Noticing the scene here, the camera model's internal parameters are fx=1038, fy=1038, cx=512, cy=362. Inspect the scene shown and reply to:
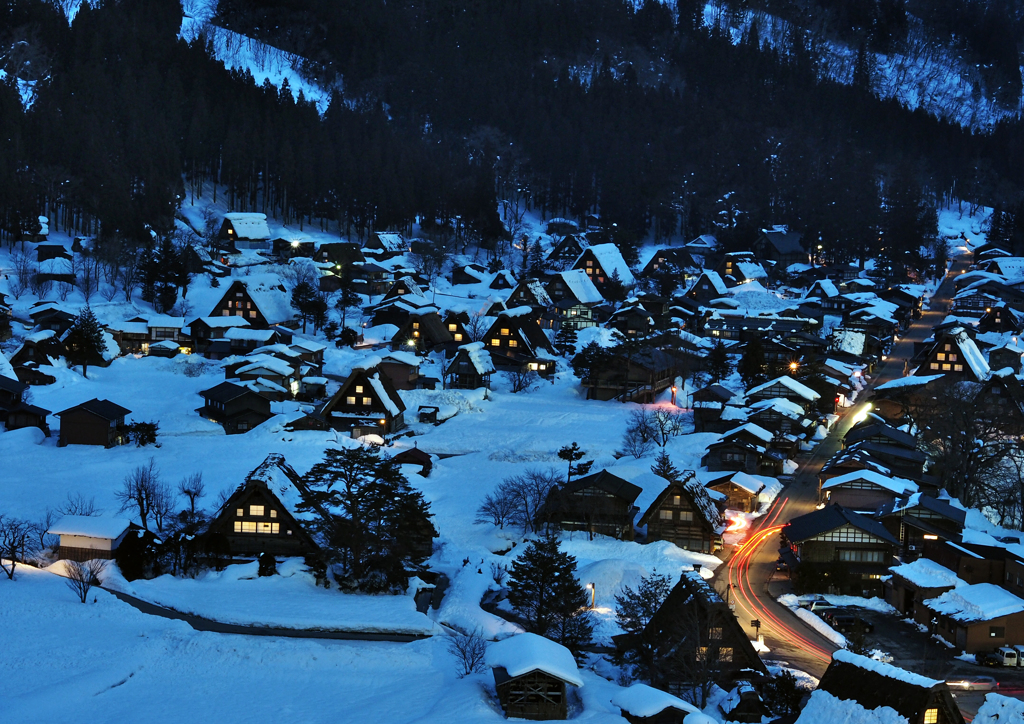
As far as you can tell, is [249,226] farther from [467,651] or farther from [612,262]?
[467,651]

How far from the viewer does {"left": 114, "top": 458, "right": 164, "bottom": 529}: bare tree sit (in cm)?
2641

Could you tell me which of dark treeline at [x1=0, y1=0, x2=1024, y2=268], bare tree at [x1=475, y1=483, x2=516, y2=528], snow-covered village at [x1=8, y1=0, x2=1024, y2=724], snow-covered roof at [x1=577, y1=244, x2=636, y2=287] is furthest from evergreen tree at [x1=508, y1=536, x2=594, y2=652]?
snow-covered roof at [x1=577, y1=244, x2=636, y2=287]

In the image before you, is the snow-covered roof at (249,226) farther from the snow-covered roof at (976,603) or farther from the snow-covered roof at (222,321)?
the snow-covered roof at (976,603)

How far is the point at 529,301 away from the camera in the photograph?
56562mm

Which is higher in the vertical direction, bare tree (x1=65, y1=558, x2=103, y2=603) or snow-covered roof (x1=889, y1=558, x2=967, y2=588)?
snow-covered roof (x1=889, y1=558, x2=967, y2=588)

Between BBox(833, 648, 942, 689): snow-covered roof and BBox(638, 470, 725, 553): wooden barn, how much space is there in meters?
9.66

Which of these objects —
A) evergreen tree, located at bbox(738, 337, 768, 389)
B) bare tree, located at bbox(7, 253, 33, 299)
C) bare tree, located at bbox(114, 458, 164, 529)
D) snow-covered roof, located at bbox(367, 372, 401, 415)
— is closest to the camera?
bare tree, located at bbox(114, 458, 164, 529)

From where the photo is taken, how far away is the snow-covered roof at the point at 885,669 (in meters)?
17.2

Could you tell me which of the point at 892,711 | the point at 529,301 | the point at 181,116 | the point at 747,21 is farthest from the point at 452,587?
the point at 747,21

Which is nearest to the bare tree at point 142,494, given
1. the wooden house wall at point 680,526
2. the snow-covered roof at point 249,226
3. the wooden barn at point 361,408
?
the wooden barn at point 361,408

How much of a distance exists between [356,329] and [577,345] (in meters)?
11.1

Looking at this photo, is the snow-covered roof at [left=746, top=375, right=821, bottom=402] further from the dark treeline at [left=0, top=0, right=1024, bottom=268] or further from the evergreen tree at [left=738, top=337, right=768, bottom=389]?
the dark treeline at [left=0, top=0, right=1024, bottom=268]

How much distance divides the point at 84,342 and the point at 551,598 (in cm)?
2840

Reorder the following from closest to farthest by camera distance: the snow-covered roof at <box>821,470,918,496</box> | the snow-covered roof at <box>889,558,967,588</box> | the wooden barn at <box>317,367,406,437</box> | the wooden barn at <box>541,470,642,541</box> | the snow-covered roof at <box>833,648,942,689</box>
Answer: the snow-covered roof at <box>833,648,942,689</box>, the snow-covered roof at <box>889,558,967,588</box>, the wooden barn at <box>541,470,642,541</box>, the snow-covered roof at <box>821,470,918,496</box>, the wooden barn at <box>317,367,406,437</box>
